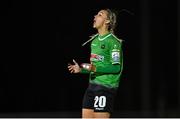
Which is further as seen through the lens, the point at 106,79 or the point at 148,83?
the point at 148,83

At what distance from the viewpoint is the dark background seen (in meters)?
14.3

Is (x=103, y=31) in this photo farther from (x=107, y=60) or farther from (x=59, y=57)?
(x=59, y=57)

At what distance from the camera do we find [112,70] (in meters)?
5.54

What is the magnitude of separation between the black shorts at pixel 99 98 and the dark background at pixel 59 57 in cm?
840

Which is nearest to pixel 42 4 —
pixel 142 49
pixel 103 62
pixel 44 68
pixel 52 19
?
pixel 52 19

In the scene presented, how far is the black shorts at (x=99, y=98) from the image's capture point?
560 centimetres

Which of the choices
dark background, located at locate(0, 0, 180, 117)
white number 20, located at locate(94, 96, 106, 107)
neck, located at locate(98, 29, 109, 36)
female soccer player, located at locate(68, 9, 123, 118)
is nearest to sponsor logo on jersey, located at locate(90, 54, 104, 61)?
female soccer player, located at locate(68, 9, 123, 118)

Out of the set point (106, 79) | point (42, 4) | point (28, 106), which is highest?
point (42, 4)

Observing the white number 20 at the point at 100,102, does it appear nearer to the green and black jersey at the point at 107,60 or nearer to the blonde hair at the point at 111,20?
the green and black jersey at the point at 107,60

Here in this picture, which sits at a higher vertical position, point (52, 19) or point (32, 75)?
Result: point (52, 19)

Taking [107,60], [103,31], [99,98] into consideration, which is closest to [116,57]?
[107,60]

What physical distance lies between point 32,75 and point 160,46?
108 inches

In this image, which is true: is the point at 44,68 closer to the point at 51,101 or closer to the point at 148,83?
the point at 51,101

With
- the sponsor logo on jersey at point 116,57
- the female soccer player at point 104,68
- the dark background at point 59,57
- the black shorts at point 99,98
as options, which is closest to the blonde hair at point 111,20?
the female soccer player at point 104,68
